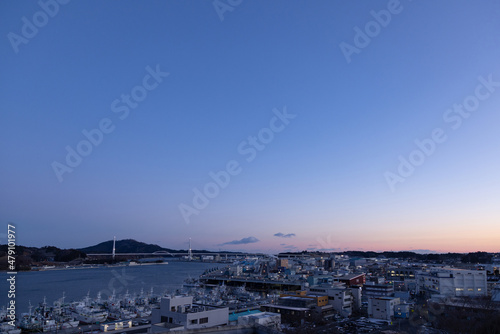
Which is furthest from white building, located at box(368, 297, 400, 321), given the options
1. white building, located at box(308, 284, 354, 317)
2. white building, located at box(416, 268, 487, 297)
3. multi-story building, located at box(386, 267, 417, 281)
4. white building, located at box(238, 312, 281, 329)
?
multi-story building, located at box(386, 267, 417, 281)

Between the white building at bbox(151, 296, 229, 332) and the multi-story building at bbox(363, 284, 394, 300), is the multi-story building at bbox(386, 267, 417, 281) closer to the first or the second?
the multi-story building at bbox(363, 284, 394, 300)

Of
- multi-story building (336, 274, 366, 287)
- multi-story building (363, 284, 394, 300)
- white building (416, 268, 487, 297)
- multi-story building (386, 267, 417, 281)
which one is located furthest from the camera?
multi-story building (386, 267, 417, 281)

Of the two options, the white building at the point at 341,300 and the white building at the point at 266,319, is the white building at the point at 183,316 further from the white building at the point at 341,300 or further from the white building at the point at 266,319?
the white building at the point at 341,300

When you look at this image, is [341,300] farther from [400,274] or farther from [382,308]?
[400,274]

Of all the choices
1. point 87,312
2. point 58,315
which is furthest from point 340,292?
point 58,315

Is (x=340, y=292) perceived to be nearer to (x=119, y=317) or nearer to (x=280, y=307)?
(x=280, y=307)

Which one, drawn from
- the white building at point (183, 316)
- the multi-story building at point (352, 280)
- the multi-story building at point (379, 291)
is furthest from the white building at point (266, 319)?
the multi-story building at point (352, 280)
